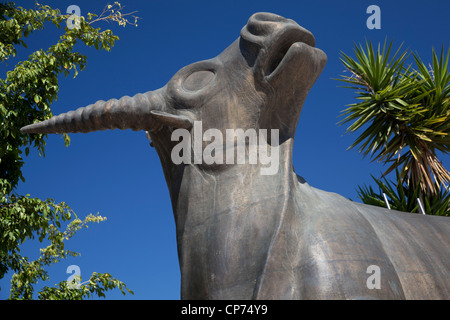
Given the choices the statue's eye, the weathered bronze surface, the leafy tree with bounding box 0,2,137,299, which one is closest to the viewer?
the weathered bronze surface

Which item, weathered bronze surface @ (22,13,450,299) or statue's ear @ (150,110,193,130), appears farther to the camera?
statue's ear @ (150,110,193,130)

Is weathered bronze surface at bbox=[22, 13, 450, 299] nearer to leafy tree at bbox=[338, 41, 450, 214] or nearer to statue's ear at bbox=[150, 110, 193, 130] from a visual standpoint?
statue's ear at bbox=[150, 110, 193, 130]

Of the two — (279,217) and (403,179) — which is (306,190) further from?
(403,179)

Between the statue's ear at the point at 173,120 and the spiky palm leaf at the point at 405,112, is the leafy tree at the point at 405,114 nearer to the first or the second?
the spiky palm leaf at the point at 405,112

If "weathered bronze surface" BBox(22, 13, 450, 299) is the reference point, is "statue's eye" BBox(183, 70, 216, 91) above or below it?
above

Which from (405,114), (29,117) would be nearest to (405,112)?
(405,114)

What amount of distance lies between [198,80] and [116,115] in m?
0.57

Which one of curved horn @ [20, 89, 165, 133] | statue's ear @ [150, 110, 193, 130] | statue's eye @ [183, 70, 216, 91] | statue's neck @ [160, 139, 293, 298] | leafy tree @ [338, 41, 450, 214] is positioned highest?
leafy tree @ [338, 41, 450, 214]

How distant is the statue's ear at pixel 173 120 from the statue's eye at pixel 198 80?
0.23m

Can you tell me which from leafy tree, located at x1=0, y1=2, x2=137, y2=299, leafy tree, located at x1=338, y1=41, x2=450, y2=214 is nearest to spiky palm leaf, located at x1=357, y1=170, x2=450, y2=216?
leafy tree, located at x1=338, y1=41, x2=450, y2=214

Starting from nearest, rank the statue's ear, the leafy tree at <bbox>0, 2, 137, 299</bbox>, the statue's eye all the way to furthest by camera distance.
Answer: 1. the statue's ear
2. the statue's eye
3. the leafy tree at <bbox>0, 2, 137, 299</bbox>

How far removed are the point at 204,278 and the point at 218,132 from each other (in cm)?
86

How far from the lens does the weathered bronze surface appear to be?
263 centimetres

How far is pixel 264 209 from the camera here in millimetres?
2832
